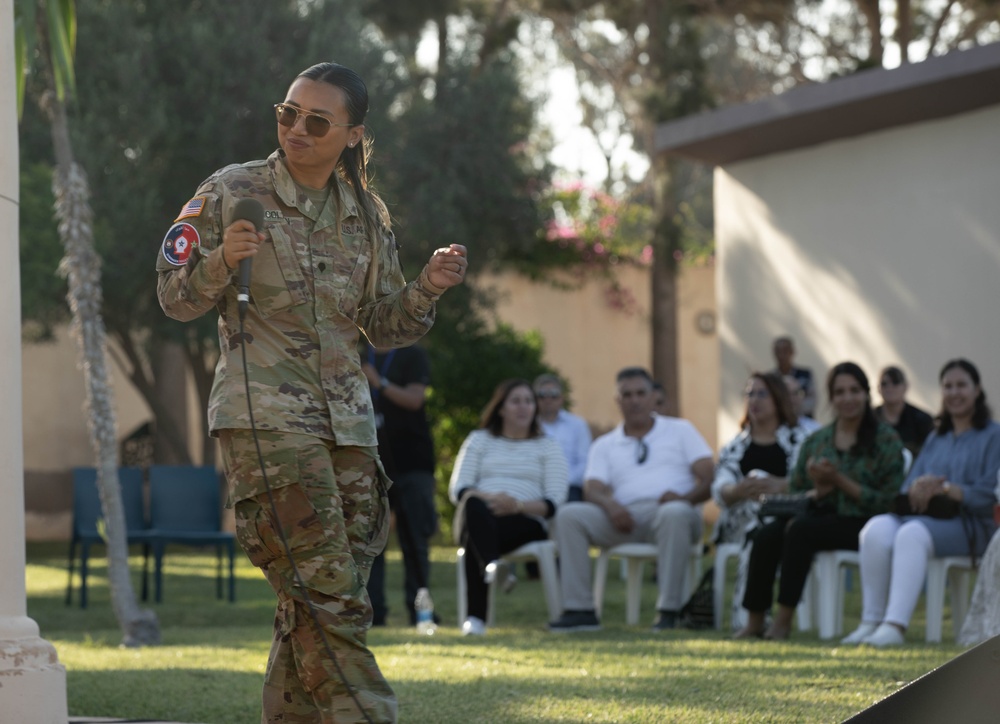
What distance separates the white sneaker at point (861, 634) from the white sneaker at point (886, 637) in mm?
46

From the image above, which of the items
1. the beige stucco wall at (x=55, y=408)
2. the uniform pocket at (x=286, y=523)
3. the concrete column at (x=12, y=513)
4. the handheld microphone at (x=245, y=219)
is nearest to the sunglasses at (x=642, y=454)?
the concrete column at (x=12, y=513)

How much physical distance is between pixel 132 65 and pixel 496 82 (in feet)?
14.1

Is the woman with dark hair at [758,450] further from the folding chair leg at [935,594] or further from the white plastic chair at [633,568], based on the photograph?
the folding chair leg at [935,594]

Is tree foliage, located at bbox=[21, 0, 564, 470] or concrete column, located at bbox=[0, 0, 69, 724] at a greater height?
tree foliage, located at bbox=[21, 0, 564, 470]

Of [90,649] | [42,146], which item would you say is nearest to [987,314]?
[90,649]

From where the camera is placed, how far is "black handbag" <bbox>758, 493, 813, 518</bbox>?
26.3ft

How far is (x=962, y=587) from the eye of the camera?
792 centimetres

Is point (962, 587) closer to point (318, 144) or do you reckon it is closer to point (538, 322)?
point (318, 144)

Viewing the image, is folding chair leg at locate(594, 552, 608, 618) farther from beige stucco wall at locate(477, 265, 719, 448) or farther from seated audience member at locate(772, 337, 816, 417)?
beige stucco wall at locate(477, 265, 719, 448)

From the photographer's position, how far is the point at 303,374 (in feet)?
12.3

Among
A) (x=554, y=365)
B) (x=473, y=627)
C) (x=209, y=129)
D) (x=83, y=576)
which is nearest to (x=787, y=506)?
(x=473, y=627)

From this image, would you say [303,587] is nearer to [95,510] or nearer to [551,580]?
[551,580]

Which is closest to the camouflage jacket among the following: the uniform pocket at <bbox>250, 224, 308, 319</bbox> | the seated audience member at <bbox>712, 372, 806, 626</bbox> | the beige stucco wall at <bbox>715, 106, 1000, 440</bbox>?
the uniform pocket at <bbox>250, 224, 308, 319</bbox>

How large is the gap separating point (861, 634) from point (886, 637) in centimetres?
19
